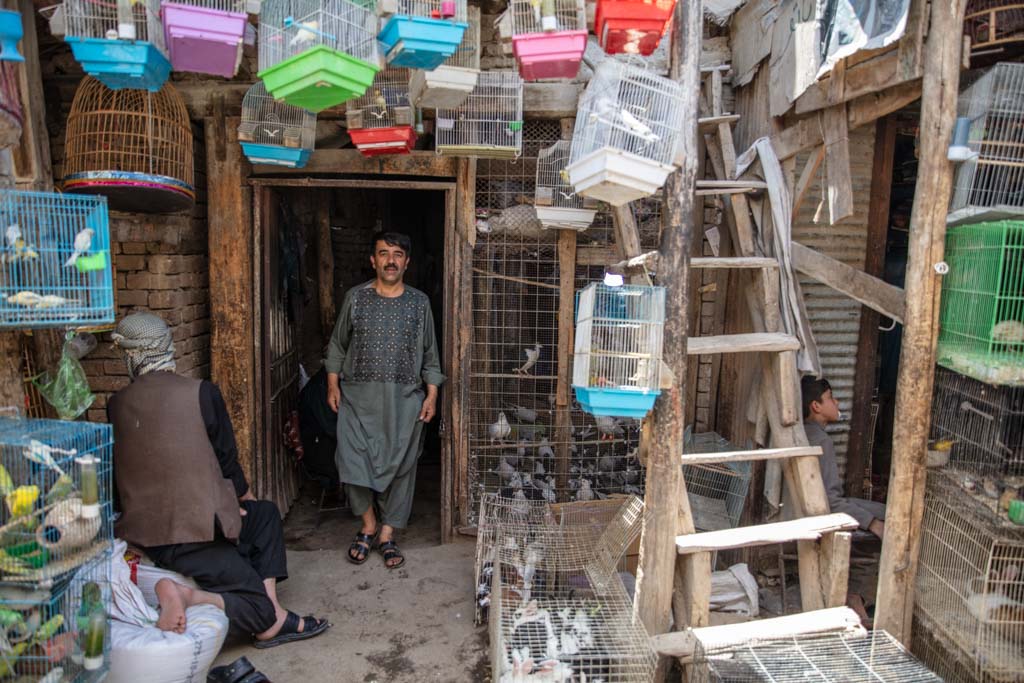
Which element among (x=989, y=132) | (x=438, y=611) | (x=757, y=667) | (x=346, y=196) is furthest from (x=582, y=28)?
(x=346, y=196)

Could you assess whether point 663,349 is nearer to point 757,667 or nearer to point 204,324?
point 757,667

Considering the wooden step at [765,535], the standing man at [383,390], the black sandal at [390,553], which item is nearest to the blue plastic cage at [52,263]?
the standing man at [383,390]

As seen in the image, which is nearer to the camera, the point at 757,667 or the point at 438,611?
the point at 757,667

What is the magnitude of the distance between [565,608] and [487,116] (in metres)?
3.00

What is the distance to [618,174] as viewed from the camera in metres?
3.01

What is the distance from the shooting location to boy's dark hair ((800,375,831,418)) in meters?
4.57

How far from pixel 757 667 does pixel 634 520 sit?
3.24ft

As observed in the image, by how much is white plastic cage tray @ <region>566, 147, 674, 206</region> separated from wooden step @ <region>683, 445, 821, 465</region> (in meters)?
→ 1.37

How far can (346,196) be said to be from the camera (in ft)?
24.5

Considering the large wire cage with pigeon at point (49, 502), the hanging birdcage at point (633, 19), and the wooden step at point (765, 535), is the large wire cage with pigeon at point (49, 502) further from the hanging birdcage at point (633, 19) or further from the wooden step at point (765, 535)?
the hanging birdcage at point (633, 19)

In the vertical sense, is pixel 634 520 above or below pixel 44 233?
below

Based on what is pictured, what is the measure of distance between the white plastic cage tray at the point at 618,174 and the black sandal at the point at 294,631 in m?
2.91

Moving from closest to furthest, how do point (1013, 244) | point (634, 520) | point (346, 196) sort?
point (1013, 244)
point (634, 520)
point (346, 196)

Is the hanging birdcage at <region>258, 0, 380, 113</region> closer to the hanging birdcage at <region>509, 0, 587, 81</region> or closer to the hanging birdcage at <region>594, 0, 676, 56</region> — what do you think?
the hanging birdcage at <region>509, 0, 587, 81</region>
